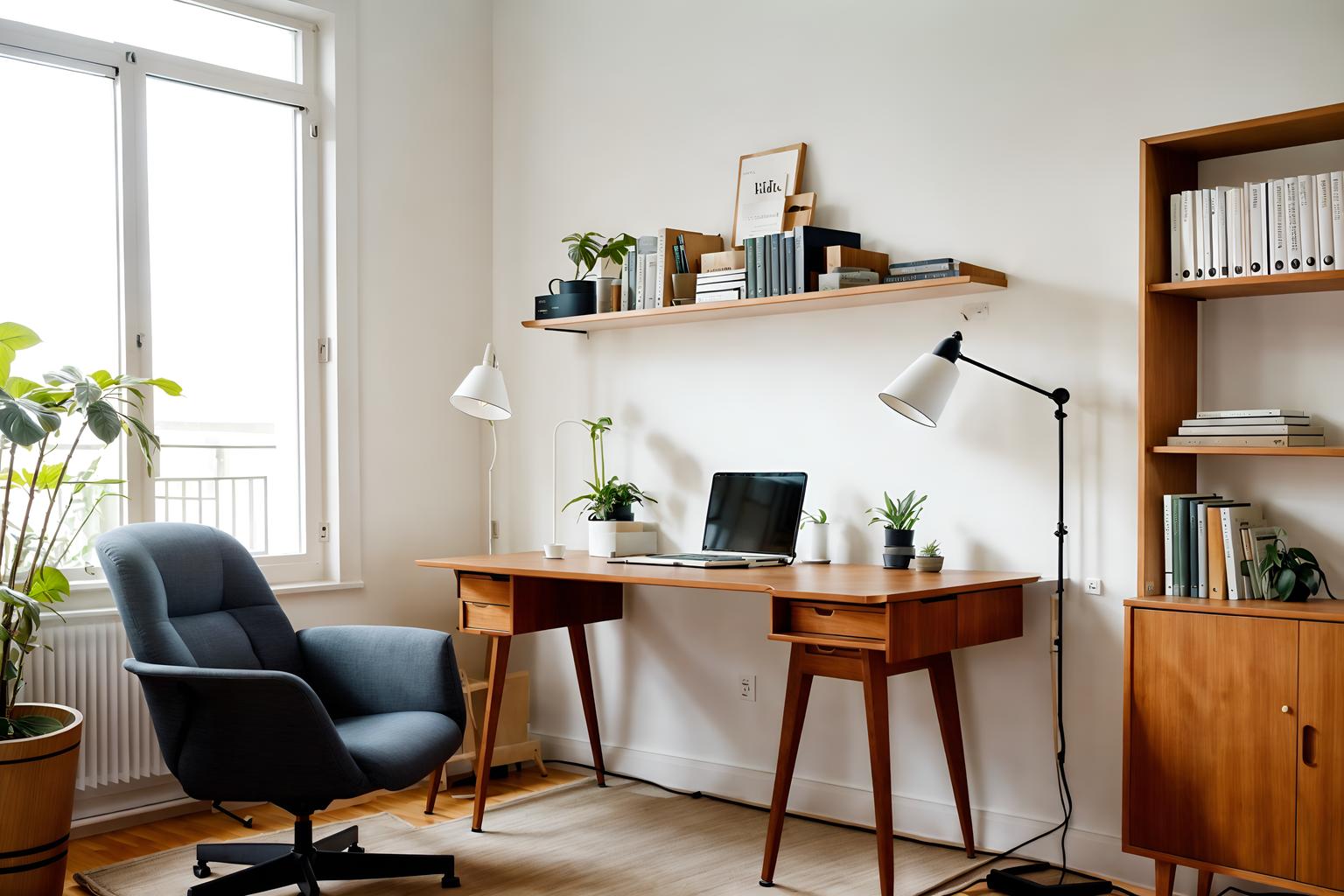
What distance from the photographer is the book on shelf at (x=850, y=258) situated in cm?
320

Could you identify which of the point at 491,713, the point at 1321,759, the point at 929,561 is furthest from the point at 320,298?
the point at 1321,759

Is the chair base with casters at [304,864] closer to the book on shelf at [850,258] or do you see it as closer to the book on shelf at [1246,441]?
the book on shelf at [850,258]

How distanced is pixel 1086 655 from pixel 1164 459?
57cm

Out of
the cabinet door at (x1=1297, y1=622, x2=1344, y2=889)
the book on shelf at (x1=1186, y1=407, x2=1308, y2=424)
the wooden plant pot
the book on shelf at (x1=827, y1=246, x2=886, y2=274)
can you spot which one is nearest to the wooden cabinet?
the cabinet door at (x1=1297, y1=622, x2=1344, y2=889)

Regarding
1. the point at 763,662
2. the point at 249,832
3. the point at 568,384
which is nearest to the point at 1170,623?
the point at 763,662

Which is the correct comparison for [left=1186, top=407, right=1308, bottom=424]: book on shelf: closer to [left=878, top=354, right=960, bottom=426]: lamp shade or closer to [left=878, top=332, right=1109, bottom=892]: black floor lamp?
[left=878, top=332, right=1109, bottom=892]: black floor lamp

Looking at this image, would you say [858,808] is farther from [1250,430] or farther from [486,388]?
[486,388]

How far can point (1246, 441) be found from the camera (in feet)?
8.62

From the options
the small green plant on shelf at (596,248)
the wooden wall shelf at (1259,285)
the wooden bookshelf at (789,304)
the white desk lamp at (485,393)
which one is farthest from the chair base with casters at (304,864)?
the wooden wall shelf at (1259,285)

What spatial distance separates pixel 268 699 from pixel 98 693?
3.83 feet

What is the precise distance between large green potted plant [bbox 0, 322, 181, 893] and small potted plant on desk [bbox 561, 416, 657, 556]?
1329 mm

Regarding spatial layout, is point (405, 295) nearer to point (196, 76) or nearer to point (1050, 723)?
point (196, 76)

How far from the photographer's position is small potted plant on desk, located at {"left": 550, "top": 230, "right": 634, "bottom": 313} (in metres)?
3.83

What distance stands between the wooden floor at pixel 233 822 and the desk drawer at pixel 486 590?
679 mm
